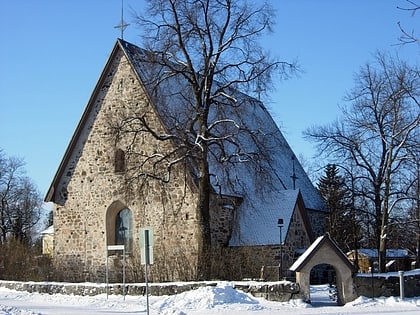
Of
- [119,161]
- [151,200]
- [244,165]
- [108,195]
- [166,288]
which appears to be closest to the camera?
[166,288]

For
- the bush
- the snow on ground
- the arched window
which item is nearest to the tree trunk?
the snow on ground

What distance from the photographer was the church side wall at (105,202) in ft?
97.1

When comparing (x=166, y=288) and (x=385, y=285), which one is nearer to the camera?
(x=385, y=285)

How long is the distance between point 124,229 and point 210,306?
1340 centimetres

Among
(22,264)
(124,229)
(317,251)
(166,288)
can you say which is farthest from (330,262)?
(22,264)

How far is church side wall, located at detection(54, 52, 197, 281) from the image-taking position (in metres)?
29.6

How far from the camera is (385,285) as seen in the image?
21.2m

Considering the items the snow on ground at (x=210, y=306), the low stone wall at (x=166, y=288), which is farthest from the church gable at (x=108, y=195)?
the snow on ground at (x=210, y=306)

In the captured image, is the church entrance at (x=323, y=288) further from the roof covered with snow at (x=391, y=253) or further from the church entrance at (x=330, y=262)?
the roof covered with snow at (x=391, y=253)

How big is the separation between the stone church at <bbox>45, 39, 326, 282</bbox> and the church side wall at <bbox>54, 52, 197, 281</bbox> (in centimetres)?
5

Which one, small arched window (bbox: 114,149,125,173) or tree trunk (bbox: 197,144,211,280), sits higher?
small arched window (bbox: 114,149,125,173)

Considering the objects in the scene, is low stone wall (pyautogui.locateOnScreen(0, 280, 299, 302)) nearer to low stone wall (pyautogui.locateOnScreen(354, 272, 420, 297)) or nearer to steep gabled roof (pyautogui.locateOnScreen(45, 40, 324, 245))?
low stone wall (pyautogui.locateOnScreen(354, 272, 420, 297))

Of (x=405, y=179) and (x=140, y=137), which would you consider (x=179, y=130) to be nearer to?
(x=140, y=137)

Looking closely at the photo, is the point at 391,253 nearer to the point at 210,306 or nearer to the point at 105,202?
the point at 105,202
